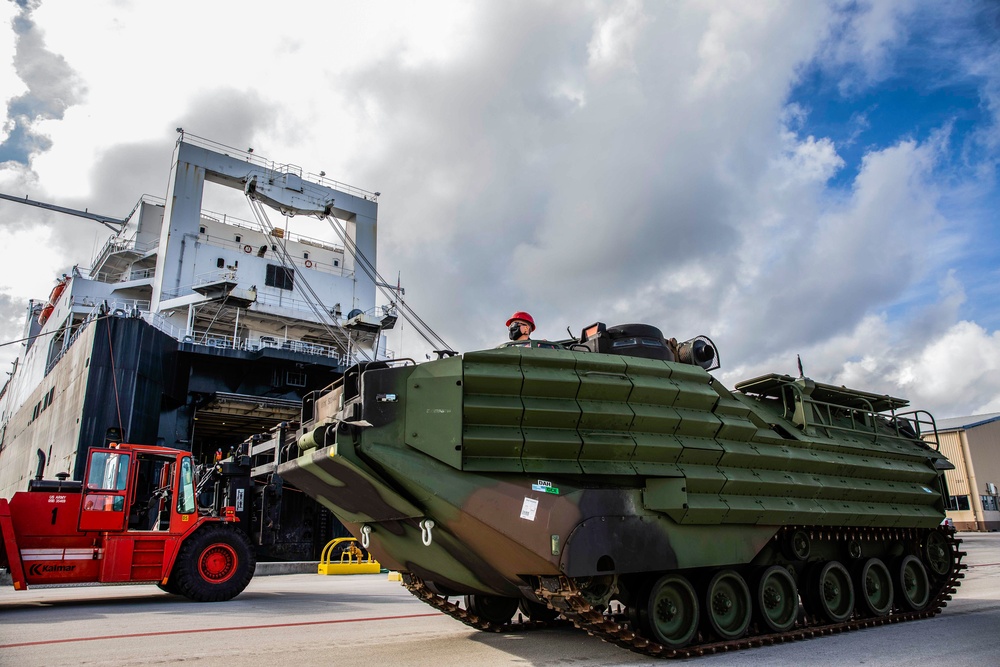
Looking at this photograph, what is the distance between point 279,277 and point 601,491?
117 ft

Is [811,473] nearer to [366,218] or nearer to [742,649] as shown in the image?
[742,649]

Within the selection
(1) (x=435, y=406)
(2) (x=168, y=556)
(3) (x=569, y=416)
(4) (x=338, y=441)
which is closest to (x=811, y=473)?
(3) (x=569, y=416)

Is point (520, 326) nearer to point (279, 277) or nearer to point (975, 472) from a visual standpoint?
point (279, 277)

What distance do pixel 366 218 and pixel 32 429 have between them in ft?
69.6

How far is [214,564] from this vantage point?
1320cm

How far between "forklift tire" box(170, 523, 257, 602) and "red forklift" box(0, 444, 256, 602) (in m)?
0.02

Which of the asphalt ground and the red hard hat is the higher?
the red hard hat

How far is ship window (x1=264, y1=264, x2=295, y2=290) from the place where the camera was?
128ft

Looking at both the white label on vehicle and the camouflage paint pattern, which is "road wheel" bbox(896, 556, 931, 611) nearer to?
the camouflage paint pattern

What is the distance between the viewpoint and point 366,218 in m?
43.5

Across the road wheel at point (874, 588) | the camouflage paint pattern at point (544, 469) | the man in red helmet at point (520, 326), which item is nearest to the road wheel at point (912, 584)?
the road wheel at point (874, 588)

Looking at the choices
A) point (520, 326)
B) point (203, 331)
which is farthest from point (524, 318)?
point (203, 331)

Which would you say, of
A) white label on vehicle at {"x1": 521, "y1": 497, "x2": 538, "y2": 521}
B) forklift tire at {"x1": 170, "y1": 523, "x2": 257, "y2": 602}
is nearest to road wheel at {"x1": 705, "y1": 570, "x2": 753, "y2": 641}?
white label on vehicle at {"x1": 521, "y1": 497, "x2": 538, "y2": 521}

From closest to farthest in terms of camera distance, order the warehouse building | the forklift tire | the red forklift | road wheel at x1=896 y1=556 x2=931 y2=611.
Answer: road wheel at x1=896 y1=556 x2=931 y2=611, the red forklift, the forklift tire, the warehouse building
